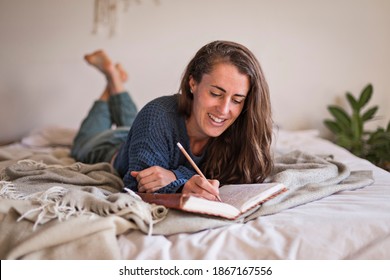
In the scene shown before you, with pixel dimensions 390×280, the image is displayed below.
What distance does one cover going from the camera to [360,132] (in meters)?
2.39

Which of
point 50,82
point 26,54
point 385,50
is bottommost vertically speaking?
point 50,82

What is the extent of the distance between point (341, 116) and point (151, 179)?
1684 millimetres

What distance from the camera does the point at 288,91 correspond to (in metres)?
2.53

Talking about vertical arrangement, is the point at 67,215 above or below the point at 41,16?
below

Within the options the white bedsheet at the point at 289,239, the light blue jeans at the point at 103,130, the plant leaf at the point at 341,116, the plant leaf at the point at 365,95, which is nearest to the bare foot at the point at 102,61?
the light blue jeans at the point at 103,130

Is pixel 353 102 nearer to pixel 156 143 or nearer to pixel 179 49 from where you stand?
pixel 179 49

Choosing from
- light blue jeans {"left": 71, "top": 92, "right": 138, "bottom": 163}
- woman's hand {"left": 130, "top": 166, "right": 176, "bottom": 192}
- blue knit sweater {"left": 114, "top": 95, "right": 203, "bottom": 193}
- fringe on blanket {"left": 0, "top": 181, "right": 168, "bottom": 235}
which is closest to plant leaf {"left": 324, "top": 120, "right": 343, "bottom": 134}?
light blue jeans {"left": 71, "top": 92, "right": 138, "bottom": 163}

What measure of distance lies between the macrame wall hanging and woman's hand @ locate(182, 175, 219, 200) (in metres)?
1.52

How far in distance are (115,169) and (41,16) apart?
1.22 m

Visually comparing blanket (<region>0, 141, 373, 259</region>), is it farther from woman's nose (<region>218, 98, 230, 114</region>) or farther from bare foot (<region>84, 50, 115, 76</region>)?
bare foot (<region>84, 50, 115, 76</region>)

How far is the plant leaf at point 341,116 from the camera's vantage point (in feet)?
8.00

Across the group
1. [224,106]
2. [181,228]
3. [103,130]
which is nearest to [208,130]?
[224,106]
